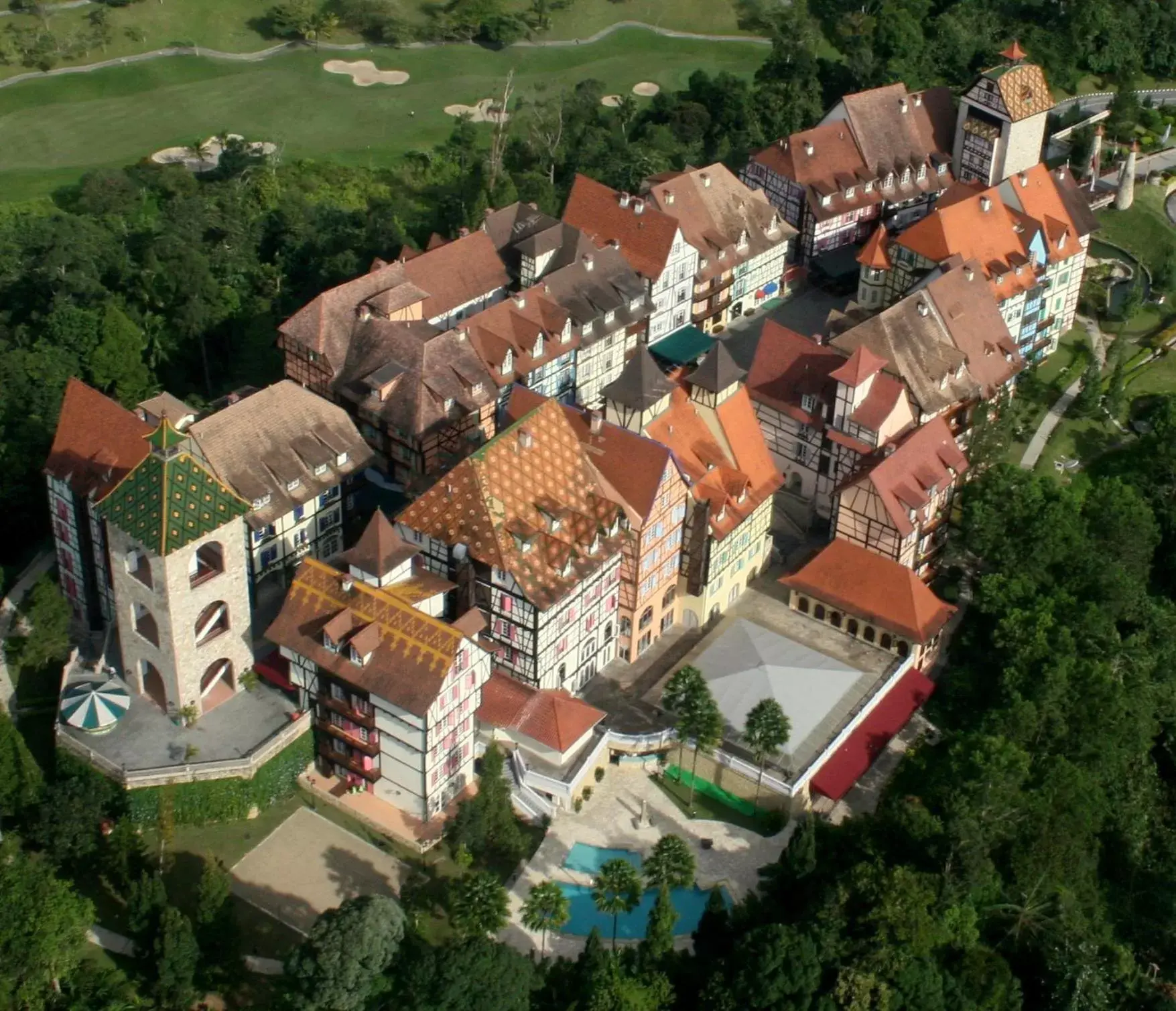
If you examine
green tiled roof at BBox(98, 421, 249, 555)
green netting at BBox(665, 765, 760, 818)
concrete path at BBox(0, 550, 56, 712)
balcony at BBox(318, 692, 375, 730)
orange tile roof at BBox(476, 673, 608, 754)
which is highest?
green tiled roof at BBox(98, 421, 249, 555)

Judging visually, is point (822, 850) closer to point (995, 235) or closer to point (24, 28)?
point (995, 235)

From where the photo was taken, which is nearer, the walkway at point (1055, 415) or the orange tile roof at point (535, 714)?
the orange tile roof at point (535, 714)

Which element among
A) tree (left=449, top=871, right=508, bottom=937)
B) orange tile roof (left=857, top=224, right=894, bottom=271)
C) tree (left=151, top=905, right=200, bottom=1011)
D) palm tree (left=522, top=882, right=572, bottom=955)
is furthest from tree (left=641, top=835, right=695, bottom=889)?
orange tile roof (left=857, top=224, right=894, bottom=271)

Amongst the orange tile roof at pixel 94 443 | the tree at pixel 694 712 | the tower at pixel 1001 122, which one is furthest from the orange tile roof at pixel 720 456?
the tower at pixel 1001 122

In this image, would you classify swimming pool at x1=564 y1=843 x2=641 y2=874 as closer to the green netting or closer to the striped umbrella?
the green netting

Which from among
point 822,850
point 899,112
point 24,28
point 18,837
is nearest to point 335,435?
point 18,837

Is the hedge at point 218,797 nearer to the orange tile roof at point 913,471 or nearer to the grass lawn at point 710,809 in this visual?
the grass lawn at point 710,809

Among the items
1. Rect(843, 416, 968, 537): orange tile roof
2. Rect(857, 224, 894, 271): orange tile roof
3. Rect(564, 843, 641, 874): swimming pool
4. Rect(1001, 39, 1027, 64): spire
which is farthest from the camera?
Rect(1001, 39, 1027, 64): spire
